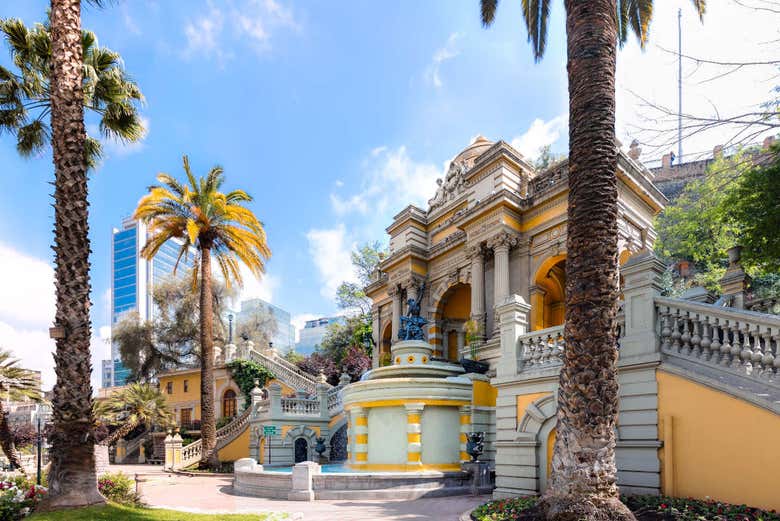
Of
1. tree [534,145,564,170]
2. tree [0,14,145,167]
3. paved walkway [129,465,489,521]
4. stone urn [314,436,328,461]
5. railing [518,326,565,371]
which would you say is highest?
tree [534,145,564,170]

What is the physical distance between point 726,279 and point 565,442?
1223cm

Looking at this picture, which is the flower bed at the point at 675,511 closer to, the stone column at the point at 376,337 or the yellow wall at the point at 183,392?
the stone column at the point at 376,337

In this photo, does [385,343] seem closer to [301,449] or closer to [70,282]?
[301,449]

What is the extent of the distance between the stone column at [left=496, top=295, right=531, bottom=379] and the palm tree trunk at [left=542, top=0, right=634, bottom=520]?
13.7ft

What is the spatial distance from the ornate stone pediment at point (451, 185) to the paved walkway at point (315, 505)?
18588 mm

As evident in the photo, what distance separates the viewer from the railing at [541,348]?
11.5m

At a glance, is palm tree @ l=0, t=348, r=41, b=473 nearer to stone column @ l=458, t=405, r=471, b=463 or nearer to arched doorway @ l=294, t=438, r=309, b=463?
arched doorway @ l=294, t=438, r=309, b=463

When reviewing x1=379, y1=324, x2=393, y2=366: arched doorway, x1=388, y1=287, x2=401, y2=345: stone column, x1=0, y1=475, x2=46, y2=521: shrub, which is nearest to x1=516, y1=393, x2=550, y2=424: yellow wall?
x1=0, y1=475, x2=46, y2=521: shrub

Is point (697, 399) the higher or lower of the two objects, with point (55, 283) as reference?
lower

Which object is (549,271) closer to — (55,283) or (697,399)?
(697,399)

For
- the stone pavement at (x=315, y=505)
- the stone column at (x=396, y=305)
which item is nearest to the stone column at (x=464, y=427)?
the stone pavement at (x=315, y=505)

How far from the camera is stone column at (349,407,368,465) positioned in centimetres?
1717

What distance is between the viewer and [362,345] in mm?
45031

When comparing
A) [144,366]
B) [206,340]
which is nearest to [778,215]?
[206,340]
